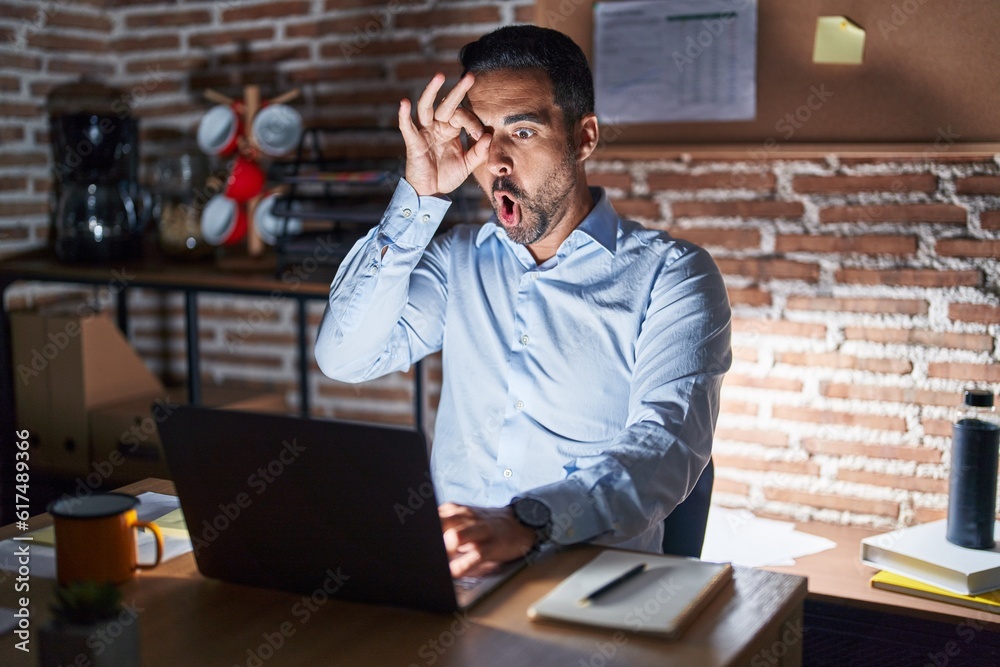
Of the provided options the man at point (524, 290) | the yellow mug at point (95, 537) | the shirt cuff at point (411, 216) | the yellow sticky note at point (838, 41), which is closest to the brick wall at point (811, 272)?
the yellow sticky note at point (838, 41)

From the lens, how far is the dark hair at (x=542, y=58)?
1.81m

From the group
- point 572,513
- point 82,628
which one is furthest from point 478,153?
point 82,628

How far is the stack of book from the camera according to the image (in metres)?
1.83

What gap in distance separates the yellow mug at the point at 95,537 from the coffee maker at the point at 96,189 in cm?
201

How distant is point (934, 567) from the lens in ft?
6.21

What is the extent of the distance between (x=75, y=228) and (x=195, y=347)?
0.53m

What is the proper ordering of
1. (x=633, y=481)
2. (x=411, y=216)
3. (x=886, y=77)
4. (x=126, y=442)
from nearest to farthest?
(x=633, y=481), (x=411, y=216), (x=886, y=77), (x=126, y=442)

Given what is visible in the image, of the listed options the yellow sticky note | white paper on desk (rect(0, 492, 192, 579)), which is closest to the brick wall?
the yellow sticky note

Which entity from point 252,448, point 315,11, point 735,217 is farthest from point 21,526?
point 315,11

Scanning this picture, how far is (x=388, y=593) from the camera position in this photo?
1058mm

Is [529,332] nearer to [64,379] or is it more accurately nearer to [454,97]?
[454,97]

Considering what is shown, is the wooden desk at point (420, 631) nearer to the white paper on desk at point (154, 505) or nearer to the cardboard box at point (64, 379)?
the white paper on desk at point (154, 505)

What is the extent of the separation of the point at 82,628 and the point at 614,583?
1.73 ft

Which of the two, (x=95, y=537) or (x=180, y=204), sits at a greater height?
(x=180, y=204)
